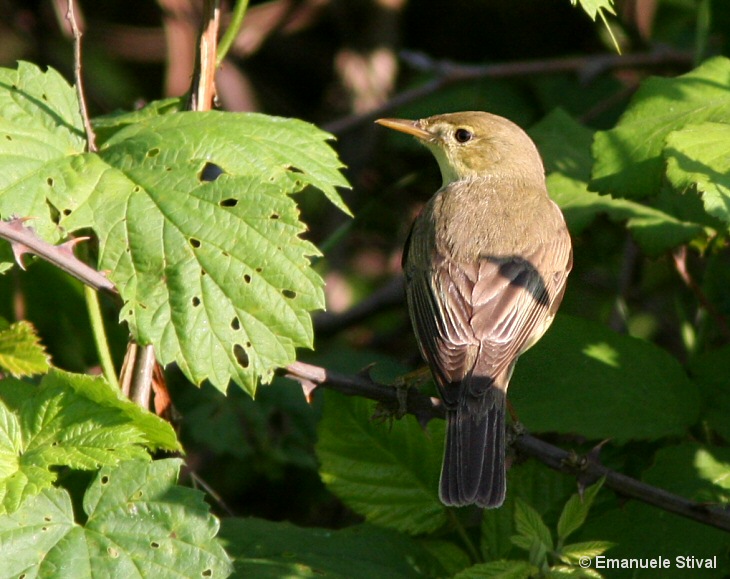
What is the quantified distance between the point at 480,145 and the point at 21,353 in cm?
266

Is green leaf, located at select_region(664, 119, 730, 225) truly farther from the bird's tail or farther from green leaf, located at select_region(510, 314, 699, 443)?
the bird's tail

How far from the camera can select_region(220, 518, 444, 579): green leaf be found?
3.07 metres

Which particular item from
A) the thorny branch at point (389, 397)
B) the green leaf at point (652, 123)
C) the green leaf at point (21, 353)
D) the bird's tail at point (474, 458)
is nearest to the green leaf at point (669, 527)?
the thorny branch at point (389, 397)

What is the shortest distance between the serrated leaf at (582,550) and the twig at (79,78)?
69.3 inches

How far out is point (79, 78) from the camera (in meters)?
2.93

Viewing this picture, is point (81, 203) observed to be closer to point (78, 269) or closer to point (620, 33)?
point (78, 269)

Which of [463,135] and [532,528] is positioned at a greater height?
[463,135]

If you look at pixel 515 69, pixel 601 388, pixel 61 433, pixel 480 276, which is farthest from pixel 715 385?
pixel 515 69

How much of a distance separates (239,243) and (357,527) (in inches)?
41.9

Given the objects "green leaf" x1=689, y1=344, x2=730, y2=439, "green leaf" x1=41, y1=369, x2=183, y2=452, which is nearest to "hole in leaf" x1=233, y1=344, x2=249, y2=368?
"green leaf" x1=41, y1=369, x2=183, y2=452

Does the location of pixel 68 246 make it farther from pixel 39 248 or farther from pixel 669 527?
pixel 669 527

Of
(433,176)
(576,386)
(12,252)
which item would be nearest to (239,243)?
(12,252)

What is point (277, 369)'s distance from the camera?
2961 millimetres

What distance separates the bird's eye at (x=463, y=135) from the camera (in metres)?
5.02
